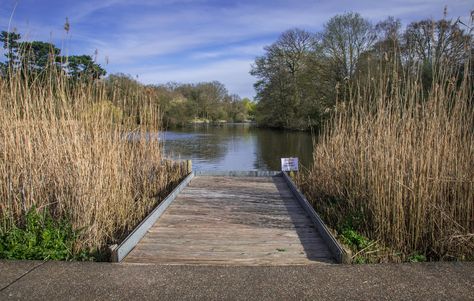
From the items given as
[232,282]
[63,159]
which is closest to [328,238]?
[232,282]

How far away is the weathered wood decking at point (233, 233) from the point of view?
8.37ft

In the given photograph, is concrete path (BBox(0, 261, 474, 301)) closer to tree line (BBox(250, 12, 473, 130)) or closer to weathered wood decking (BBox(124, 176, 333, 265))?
weathered wood decking (BBox(124, 176, 333, 265))

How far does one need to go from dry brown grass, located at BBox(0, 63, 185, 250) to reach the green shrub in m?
0.08

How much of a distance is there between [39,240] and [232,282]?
153 cm

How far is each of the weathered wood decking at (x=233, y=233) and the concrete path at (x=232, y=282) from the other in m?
0.27

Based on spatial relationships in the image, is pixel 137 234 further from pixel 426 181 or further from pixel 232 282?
pixel 426 181

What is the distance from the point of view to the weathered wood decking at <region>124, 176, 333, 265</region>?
255 centimetres

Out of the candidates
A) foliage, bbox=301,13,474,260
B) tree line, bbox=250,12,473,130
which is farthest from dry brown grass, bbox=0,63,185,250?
tree line, bbox=250,12,473,130

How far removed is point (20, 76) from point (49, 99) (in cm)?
36

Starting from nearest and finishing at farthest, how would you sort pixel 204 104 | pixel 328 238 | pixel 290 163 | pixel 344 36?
1. pixel 328 238
2. pixel 290 163
3. pixel 344 36
4. pixel 204 104

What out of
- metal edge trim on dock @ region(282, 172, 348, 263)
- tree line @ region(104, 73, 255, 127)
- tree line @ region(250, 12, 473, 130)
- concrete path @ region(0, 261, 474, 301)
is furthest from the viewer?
tree line @ region(104, 73, 255, 127)

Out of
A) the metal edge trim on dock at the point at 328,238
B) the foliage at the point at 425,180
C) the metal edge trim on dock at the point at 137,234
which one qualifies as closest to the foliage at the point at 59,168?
the metal edge trim on dock at the point at 137,234

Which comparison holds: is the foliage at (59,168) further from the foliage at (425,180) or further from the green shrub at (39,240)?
the foliage at (425,180)

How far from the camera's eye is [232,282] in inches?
81.0
